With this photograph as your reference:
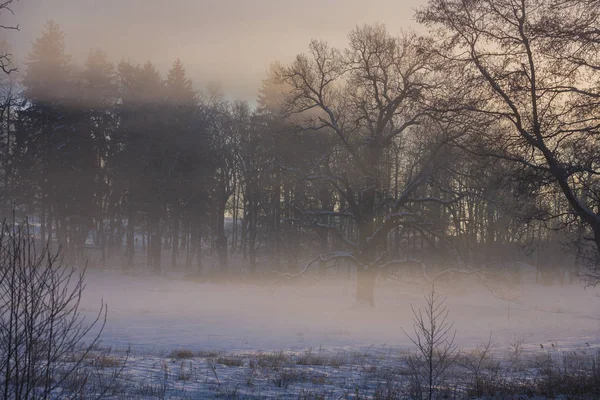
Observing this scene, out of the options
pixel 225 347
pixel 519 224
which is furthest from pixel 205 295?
pixel 519 224

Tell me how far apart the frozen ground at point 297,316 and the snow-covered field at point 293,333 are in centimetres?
6

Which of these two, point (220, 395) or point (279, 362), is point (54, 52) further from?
point (220, 395)

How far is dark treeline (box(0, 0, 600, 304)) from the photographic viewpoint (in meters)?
11.4

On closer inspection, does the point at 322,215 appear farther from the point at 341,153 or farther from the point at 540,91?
the point at 540,91

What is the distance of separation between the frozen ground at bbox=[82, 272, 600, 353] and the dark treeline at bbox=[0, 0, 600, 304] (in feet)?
8.13

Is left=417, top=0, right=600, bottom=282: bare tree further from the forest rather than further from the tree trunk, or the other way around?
the tree trunk

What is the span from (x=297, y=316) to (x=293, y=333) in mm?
4818

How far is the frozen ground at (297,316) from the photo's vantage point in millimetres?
17922

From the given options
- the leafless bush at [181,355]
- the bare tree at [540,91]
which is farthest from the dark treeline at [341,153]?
the leafless bush at [181,355]

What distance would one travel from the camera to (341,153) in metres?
29.8

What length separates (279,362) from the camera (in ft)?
40.2

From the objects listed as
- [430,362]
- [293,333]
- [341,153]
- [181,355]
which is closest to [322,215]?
[341,153]

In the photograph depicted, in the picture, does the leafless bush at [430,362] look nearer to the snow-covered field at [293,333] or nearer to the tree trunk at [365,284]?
the snow-covered field at [293,333]

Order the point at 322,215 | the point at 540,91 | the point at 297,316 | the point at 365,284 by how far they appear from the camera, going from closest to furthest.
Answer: the point at 540,91 → the point at 297,316 → the point at 365,284 → the point at 322,215
